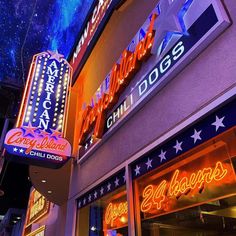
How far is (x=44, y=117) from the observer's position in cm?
570

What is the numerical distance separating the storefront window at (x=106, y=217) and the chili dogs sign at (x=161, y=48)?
3.63 feet

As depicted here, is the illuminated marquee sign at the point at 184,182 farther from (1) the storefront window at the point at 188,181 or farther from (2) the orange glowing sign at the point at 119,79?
(2) the orange glowing sign at the point at 119,79

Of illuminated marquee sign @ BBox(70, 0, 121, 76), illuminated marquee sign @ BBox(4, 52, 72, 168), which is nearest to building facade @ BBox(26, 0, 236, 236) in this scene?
illuminated marquee sign @ BBox(70, 0, 121, 76)

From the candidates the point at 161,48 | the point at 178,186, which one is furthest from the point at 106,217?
the point at 161,48

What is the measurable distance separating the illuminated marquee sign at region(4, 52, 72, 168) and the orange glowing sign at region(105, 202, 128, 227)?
1.39 meters

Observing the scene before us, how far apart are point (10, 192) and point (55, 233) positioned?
523 inches

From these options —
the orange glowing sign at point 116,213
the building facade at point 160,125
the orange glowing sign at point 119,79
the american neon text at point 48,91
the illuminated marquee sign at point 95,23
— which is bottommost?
the orange glowing sign at point 116,213

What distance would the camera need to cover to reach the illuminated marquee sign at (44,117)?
→ 485cm

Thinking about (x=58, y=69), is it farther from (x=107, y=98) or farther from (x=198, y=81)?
(x=198, y=81)

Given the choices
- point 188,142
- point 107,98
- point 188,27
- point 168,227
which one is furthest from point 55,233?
point 188,27

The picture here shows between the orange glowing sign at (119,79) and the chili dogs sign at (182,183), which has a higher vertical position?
the orange glowing sign at (119,79)

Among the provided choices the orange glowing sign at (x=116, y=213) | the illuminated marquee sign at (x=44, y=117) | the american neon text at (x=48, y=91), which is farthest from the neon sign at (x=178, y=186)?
the american neon text at (x=48, y=91)

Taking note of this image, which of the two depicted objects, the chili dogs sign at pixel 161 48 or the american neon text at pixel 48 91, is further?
the american neon text at pixel 48 91

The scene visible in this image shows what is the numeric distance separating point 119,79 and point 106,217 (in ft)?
7.59
